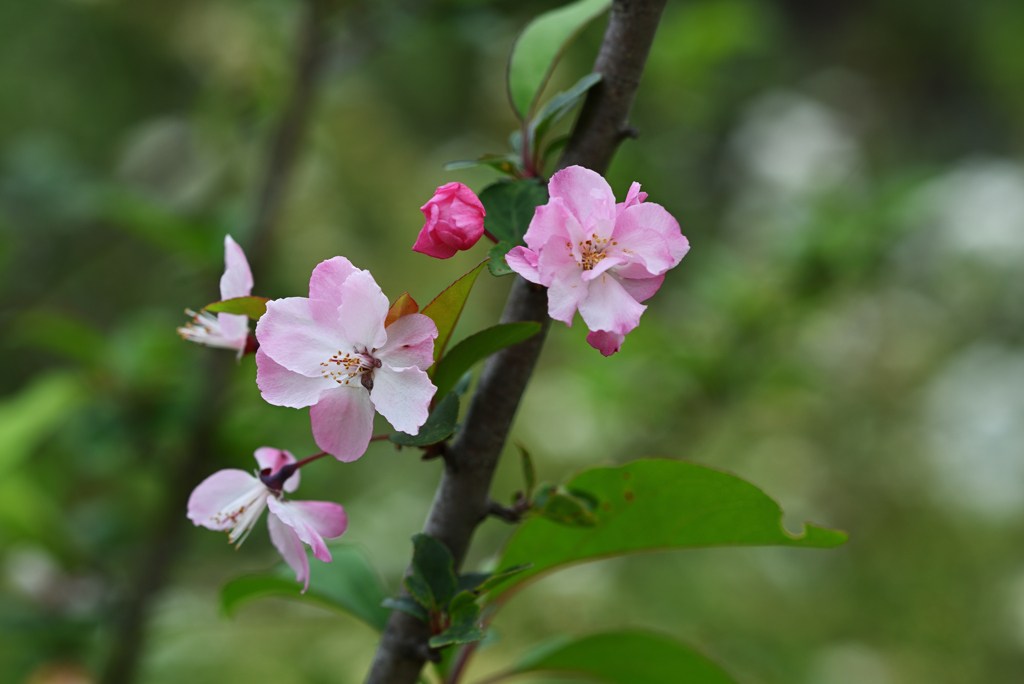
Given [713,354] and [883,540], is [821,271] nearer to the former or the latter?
[713,354]

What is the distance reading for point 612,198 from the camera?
0.80 ft

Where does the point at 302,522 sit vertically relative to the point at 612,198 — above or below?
below

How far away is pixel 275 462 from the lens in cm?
29

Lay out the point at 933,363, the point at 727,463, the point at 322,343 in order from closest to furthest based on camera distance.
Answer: the point at 322,343 < the point at 727,463 < the point at 933,363

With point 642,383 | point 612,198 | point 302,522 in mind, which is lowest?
point 302,522

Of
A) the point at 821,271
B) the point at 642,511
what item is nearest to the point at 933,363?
the point at 821,271

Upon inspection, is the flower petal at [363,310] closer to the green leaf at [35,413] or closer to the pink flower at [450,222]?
the pink flower at [450,222]

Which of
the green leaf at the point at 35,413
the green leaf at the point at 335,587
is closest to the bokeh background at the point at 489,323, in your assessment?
the green leaf at the point at 35,413

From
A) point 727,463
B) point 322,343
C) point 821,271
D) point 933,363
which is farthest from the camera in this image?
point 933,363

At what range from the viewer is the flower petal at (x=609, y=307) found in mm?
237

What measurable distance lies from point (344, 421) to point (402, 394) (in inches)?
0.8

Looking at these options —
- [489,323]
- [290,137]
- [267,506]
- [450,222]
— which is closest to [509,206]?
[450,222]

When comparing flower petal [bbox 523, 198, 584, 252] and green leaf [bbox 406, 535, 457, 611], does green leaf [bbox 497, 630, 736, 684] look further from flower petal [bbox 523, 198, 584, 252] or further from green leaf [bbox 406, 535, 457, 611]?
flower petal [bbox 523, 198, 584, 252]

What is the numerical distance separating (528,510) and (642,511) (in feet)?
0.18
